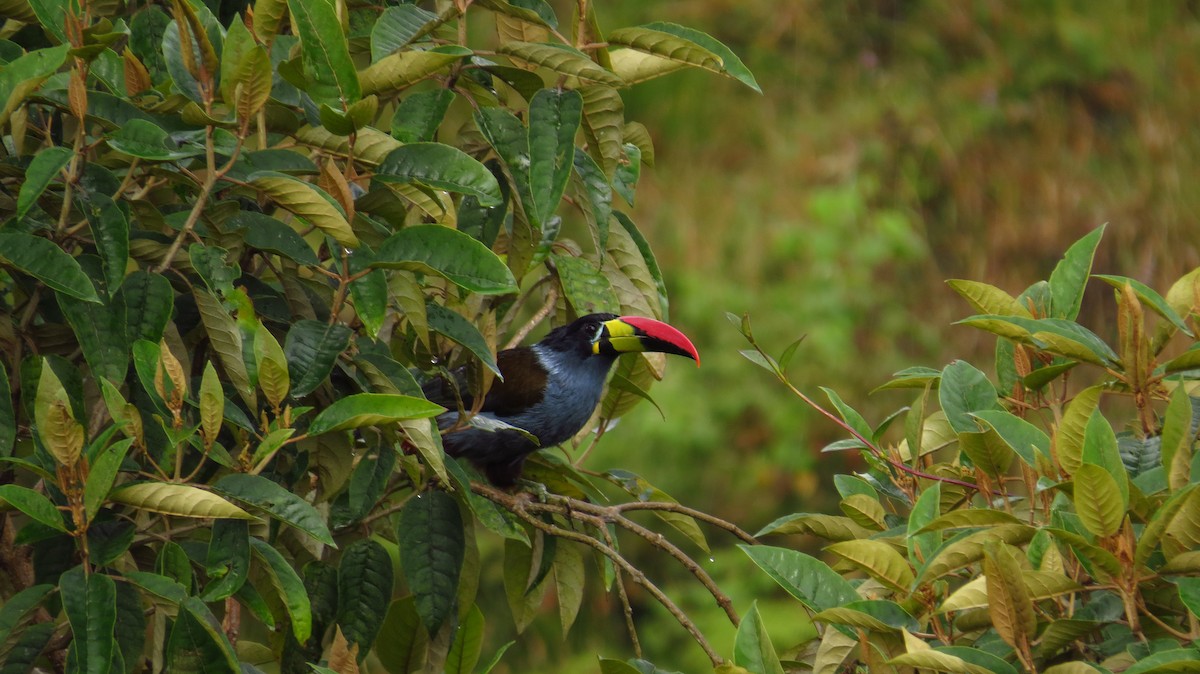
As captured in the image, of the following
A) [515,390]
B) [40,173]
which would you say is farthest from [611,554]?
[515,390]

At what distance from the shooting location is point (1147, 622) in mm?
1346

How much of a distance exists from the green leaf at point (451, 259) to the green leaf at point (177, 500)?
14.3 inches

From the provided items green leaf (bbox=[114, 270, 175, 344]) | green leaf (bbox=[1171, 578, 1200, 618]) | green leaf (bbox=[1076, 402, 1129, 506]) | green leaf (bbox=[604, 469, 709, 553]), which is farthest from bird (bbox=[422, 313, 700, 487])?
green leaf (bbox=[1171, 578, 1200, 618])

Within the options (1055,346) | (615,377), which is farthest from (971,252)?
(1055,346)

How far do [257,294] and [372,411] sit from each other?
1.26ft

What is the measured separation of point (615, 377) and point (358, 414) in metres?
0.88

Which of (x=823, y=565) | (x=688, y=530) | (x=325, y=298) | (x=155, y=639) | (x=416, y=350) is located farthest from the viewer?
(x=688, y=530)

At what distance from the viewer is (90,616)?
1.38 metres

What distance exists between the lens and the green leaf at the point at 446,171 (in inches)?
62.1

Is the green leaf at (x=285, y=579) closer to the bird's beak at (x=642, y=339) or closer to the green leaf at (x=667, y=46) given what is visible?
the green leaf at (x=667, y=46)

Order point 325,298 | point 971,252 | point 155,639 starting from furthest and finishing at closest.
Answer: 1. point 971,252
2. point 325,298
3. point 155,639

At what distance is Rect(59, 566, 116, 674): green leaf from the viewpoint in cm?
136

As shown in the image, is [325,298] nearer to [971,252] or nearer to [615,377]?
[615,377]

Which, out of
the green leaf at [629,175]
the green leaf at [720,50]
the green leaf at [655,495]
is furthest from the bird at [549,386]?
the green leaf at [720,50]
